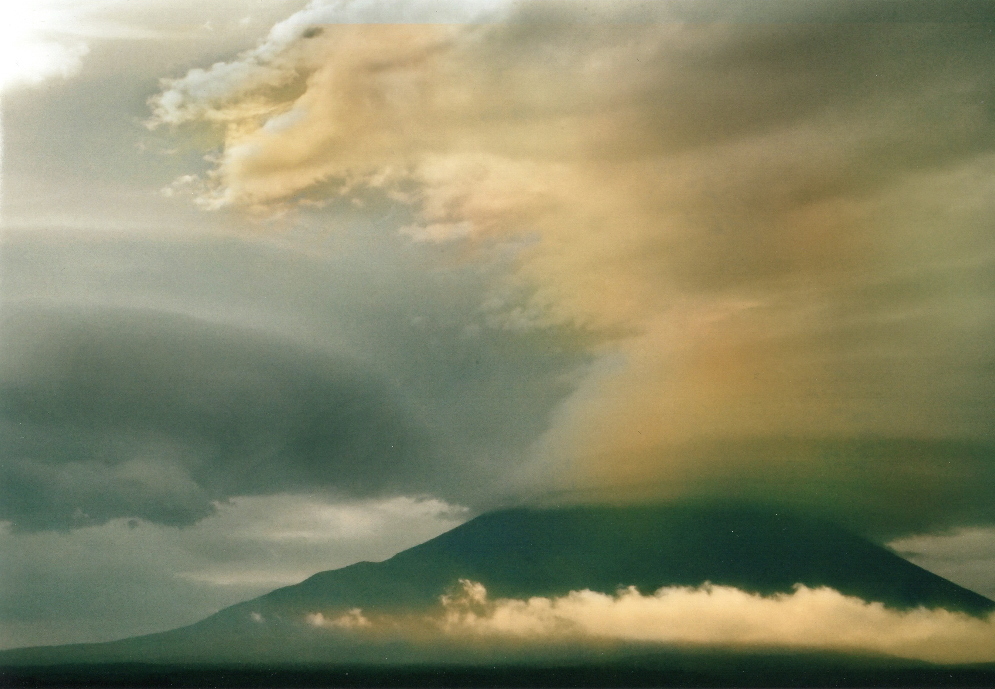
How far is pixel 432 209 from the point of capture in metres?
3.02

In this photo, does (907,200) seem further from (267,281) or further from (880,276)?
(267,281)

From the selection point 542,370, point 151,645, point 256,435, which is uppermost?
point 542,370

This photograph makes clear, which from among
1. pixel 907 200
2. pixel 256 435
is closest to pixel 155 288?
pixel 256 435

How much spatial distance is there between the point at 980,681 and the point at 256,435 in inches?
108

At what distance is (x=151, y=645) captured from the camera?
9.68ft

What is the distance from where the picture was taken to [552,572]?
2.95 metres

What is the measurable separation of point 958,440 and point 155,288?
117 inches

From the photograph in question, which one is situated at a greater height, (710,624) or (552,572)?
(552,572)

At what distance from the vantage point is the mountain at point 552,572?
2926mm

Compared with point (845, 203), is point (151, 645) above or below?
below

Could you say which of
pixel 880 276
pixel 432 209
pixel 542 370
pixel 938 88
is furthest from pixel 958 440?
pixel 432 209

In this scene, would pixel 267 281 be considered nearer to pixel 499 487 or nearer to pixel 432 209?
pixel 432 209

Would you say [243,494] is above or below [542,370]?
below

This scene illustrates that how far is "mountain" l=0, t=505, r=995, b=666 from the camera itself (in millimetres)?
2926
